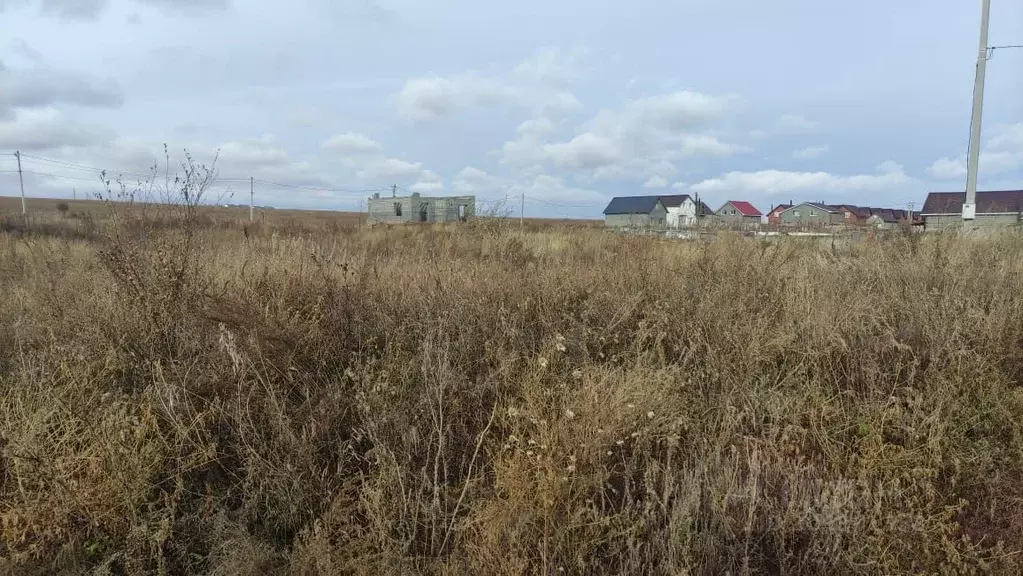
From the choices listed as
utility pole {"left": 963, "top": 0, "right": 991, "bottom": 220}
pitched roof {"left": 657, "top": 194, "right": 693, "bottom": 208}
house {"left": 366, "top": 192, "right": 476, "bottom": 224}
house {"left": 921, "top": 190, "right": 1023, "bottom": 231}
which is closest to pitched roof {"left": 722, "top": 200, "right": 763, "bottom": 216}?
pitched roof {"left": 657, "top": 194, "right": 693, "bottom": 208}

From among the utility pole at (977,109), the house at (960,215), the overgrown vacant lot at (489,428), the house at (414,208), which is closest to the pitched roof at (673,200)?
the house at (960,215)

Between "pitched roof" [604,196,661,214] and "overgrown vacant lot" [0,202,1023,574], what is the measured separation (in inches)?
2155

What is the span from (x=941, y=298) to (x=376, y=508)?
4.83 m

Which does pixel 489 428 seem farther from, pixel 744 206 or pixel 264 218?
pixel 744 206

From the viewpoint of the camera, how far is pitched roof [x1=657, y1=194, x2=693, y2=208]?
57500 millimetres

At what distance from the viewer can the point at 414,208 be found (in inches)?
1272

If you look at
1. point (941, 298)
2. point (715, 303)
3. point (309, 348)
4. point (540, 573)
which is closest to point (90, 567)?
point (309, 348)

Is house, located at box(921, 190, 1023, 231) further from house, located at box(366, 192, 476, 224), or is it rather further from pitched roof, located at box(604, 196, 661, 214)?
pitched roof, located at box(604, 196, 661, 214)

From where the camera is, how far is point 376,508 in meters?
2.32

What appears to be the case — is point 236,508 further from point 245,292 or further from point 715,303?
point 715,303

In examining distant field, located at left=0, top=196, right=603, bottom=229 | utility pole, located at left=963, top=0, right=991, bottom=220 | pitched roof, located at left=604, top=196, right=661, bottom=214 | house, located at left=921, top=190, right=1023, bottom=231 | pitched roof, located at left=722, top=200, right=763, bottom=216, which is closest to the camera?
utility pole, located at left=963, top=0, right=991, bottom=220

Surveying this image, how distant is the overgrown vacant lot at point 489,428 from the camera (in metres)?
2.26

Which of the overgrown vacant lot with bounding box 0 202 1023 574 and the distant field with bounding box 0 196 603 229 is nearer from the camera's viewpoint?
the overgrown vacant lot with bounding box 0 202 1023 574

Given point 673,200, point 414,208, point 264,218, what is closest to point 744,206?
point 673,200
